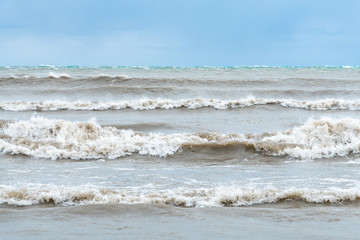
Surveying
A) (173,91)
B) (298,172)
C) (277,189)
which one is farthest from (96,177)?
(173,91)

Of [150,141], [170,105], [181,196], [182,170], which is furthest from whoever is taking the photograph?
[170,105]

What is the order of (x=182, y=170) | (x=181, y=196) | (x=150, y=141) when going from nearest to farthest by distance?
(x=181, y=196) < (x=182, y=170) < (x=150, y=141)

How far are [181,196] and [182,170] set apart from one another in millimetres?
1802

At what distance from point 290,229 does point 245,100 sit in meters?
11.1

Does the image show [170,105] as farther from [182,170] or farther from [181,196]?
[181,196]

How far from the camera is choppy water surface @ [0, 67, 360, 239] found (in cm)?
495

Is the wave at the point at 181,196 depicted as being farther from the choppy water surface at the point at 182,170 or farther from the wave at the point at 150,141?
the wave at the point at 150,141

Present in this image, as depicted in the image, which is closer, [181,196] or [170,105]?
[181,196]

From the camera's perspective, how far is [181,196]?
587 cm

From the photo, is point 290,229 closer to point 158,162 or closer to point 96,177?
point 96,177

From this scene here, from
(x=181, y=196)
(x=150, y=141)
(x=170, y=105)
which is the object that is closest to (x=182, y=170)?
(x=181, y=196)

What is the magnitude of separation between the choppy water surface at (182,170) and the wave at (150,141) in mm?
25

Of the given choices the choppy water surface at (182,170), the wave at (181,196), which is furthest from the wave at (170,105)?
the wave at (181,196)

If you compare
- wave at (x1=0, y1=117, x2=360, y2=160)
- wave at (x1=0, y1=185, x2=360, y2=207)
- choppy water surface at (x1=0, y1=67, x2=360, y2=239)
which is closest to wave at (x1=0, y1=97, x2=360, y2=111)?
choppy water surface at (x1=0, y1=67, x2=360, y2=239)
